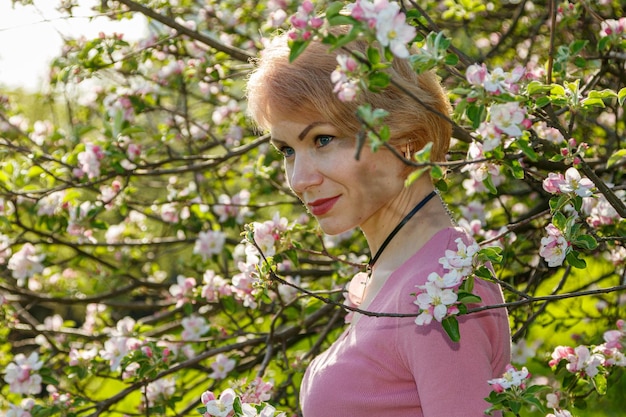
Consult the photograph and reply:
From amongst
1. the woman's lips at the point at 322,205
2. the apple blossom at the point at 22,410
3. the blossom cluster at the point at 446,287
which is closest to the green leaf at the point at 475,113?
the blossom cluster at the point at 446,287

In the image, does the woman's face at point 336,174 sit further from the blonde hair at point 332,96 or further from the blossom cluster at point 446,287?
the blossom cluster at point 446,287

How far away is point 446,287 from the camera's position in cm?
169

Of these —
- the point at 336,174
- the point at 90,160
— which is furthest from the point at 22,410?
the point at 336,174

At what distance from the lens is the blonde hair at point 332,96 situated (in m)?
1.90

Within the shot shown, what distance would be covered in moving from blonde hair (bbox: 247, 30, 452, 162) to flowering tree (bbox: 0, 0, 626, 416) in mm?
98

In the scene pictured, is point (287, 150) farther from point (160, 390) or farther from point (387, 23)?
point (160, 390)

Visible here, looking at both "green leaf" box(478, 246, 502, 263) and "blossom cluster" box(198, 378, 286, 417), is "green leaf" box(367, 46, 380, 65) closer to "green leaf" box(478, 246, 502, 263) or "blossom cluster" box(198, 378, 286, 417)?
"green leaf" box(478, 246, 502, 263)

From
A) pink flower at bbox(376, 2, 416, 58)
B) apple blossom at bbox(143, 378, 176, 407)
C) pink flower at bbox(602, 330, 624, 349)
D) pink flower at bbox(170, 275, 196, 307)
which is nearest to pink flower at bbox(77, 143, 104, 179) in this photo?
pink flower at bbox(170, 275, 196, 307)

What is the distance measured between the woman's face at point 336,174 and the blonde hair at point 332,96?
32 millimetres

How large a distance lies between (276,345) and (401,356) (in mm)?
1563

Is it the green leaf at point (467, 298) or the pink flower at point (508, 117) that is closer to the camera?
the pink flower at point (508, 117)

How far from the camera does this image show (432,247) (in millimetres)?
1895

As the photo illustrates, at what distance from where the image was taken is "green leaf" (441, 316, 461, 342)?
1.66 metres

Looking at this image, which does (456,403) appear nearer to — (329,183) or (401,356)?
(401,356)
